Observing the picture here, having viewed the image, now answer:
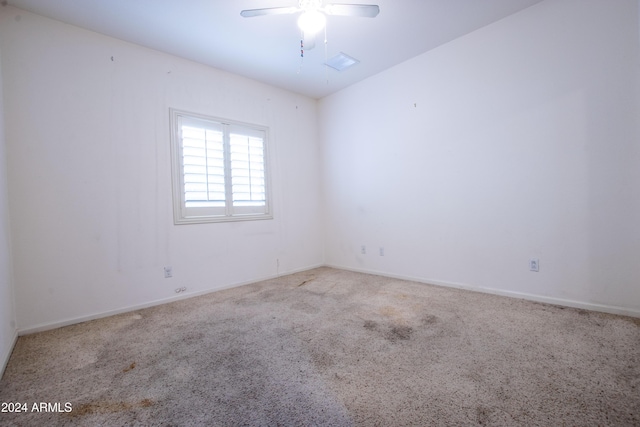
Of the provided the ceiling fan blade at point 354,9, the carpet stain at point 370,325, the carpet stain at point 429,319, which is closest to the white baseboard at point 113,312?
the carpet stain at point 370,325

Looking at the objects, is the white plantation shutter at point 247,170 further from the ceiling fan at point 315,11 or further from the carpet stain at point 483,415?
the carpet stain at point 483,415

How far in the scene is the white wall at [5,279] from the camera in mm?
1845

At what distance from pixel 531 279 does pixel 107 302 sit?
4.15 m

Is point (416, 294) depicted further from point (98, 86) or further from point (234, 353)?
point (98, 86)

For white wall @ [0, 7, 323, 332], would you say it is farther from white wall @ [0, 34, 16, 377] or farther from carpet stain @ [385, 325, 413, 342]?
carpet stain @ [385, 325, 413, 342]

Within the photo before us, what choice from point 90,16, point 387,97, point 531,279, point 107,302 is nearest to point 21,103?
point 90,16

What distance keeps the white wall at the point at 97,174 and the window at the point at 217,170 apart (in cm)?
11

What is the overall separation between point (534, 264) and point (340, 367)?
2225mm

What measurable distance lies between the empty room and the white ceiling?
25mm

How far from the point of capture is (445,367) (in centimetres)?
162

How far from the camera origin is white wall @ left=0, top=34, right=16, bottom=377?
184 cm

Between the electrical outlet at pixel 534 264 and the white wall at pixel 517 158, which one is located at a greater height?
the white wall at pixel 517 158

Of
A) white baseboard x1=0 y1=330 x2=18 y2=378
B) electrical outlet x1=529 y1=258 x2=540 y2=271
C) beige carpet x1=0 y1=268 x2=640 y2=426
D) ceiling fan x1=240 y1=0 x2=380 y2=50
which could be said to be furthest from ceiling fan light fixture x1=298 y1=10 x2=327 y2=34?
white baseboard x1=0 y1=330 x2=18 y2=378

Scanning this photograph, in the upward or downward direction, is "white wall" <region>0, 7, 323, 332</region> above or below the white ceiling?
below
